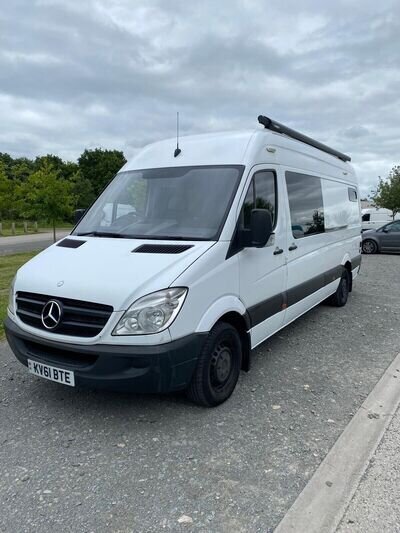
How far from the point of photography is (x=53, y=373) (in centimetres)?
329

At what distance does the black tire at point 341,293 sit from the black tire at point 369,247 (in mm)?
10949

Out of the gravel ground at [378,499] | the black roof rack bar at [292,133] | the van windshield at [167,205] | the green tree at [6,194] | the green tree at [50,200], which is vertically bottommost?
the gravel ground at [378,499]

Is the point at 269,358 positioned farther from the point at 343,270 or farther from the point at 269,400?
the point at 343,270

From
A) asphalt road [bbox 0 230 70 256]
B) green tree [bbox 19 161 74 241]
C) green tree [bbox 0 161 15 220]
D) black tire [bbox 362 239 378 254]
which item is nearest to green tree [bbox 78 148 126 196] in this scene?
green tree [bbox 0 161 15 220]

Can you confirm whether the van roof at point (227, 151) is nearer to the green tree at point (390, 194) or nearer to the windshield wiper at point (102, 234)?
the windshield wiper at point (102, 234)

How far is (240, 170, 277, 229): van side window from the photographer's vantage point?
12.8ft

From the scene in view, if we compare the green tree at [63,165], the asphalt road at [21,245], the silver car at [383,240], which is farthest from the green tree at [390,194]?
the green tree at [63,165]

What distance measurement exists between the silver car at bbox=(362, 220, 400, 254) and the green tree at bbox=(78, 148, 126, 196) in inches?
1817

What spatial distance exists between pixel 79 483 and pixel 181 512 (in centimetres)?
70

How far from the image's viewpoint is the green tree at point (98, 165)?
195 feet

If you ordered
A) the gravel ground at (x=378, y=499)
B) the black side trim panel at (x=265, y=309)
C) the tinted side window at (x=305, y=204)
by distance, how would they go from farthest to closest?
the tinted side window at (x=305, y=204), the black side trim panel at (x=265, y=309), the gravel ground at (x=378, y=499)

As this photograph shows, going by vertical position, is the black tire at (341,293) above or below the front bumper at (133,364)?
below

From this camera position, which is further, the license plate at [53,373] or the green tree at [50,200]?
the green tree at [50,200]

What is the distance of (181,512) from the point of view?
8.01ft
